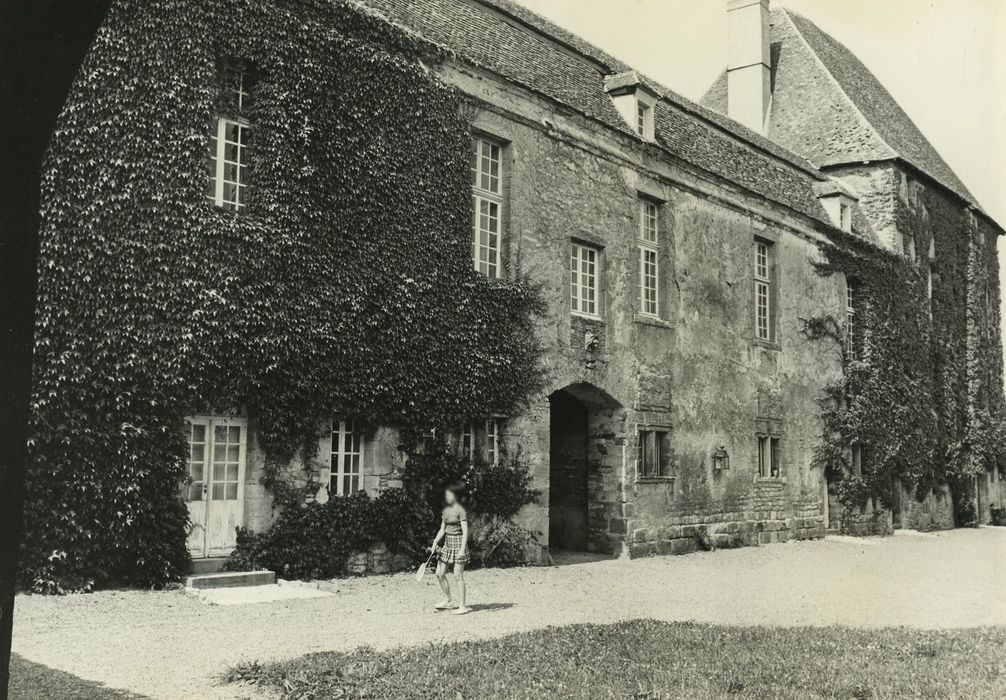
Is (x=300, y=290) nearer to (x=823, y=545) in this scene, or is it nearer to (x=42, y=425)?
(x=42, y=425)

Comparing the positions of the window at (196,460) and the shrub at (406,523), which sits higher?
the window at (196,460)

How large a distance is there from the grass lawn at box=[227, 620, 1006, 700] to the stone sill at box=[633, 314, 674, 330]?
8.36 metres

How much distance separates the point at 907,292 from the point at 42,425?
22673 mm

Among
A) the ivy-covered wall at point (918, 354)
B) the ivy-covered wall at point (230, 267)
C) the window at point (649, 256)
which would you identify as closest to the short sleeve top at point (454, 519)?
the ivy-covered wall at point (230, 267)

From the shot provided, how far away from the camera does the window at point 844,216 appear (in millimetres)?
22922

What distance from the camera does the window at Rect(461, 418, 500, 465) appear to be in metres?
13.1

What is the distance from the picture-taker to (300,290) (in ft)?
35.4

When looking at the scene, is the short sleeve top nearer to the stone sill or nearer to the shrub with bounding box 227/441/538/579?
the shrub with bounding box 227/441/538/579

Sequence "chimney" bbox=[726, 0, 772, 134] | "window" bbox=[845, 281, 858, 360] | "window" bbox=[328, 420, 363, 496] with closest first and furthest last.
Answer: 1. "window" bbox=[328, 420, 363, 496]
2. "window" bbox=[845, 281, 858, 360]
3. "chimney" bbox=[726, 0, 772, 134]

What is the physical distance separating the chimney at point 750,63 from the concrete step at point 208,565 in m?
21.3

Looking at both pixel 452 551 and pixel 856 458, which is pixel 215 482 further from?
pixel 856 458

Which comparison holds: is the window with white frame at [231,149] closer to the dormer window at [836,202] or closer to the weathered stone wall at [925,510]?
the dormer window at [836,202]

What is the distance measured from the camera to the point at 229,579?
9703 millimetres

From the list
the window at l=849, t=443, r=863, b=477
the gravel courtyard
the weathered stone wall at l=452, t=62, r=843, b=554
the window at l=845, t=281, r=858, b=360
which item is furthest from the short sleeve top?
the window at l=845, t=281, r=858, b=360
